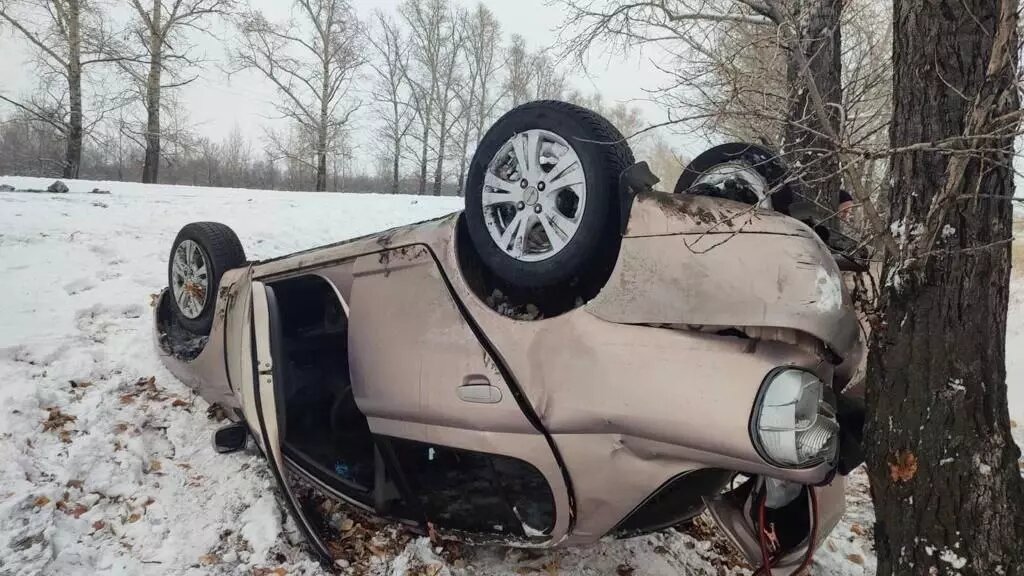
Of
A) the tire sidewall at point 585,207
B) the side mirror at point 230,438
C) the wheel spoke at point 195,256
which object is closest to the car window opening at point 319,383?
the side mirror at point 230,438

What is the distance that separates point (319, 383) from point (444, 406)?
151 cm

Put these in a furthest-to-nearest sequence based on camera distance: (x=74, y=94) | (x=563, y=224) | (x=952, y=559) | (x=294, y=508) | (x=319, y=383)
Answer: (x=74, y=94) < (x=319, y=383) < (x=294, y=508) < (x=563, y=224) < (x=952, y=559)

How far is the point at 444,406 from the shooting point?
8.06 feet

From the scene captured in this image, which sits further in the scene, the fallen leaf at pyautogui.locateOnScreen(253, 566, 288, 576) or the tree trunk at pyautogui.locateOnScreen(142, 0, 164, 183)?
the tree trunk at pyautogui.locateOnScreen(142, 0, 164, 183)

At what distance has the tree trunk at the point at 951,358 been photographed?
202cm

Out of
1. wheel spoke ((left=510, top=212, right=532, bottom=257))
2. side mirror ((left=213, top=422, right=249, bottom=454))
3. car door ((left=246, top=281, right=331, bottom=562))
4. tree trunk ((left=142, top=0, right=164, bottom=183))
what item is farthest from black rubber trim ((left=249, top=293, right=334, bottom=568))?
tree trunk ((left=142, top=0, right=164, bottom=183))

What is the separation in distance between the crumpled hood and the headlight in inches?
5.5

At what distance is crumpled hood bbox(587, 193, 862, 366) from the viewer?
1.75m

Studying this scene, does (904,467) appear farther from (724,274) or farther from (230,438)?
(230,438)

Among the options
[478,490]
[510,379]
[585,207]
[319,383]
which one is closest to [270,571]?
[478,490]

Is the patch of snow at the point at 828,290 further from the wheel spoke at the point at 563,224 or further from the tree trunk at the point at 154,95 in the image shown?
the tree trunk at the point at 154,95

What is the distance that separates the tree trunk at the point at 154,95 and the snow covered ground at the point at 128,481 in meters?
15.6

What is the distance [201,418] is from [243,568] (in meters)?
1.45

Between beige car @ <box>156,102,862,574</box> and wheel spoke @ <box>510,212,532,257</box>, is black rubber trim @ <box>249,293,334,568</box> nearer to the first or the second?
beige car @ <box>156,102,862,574</box>
